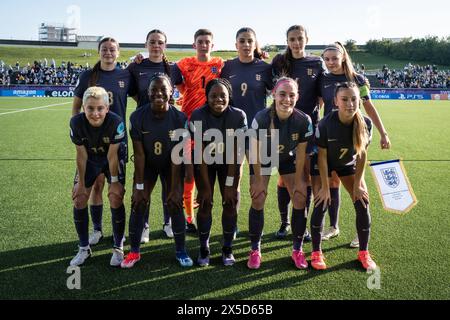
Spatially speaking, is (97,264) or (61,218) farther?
(61,218)

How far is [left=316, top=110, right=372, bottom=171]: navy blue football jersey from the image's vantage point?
3.71m

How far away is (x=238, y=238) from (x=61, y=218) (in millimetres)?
2245

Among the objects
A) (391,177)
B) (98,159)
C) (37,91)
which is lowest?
(391,177)

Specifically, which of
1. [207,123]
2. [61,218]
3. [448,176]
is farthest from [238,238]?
[448,176]

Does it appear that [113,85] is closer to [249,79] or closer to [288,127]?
[249,79]

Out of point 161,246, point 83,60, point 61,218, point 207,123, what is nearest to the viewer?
point 207,123

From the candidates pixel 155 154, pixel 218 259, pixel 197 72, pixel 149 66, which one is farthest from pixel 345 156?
pixel 149 66

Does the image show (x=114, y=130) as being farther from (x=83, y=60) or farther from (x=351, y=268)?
(x=83, y=60)

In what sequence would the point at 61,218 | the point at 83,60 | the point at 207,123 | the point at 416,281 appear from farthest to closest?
the point at 83,60, the point at 61,218, the point at 207,123, the point at 416,281

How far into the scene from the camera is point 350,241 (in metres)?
4.38

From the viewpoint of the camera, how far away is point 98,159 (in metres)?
3.90

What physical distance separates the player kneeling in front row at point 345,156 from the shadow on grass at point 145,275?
0.86 feet

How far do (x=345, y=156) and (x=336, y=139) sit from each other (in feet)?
0.65

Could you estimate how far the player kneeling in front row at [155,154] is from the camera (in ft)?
12.0
